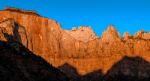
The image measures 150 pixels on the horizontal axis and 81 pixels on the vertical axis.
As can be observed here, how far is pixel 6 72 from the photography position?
103625mm

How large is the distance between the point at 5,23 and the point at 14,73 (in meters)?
52.8

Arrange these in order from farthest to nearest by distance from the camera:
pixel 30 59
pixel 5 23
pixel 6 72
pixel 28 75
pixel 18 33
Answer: pixel 18 33, pixel 5 23, pixel 30 59, pixel 28 75, pixel 6 72

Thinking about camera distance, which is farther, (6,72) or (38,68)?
(38,68)

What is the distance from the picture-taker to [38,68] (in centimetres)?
11650

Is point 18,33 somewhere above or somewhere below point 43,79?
above

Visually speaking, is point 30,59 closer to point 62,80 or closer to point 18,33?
point 62,80

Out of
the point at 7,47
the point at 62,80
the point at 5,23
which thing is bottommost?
the point at 62,80

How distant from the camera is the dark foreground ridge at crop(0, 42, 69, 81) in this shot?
105 meters

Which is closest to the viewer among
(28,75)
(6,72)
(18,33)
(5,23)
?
(6,72)

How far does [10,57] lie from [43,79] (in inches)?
354

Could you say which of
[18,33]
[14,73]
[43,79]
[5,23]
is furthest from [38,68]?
[18,33]

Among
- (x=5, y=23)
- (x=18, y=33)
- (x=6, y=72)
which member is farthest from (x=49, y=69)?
(x=18, y=33)

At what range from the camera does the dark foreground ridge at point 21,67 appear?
105375mm

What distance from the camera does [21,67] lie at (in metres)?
112
